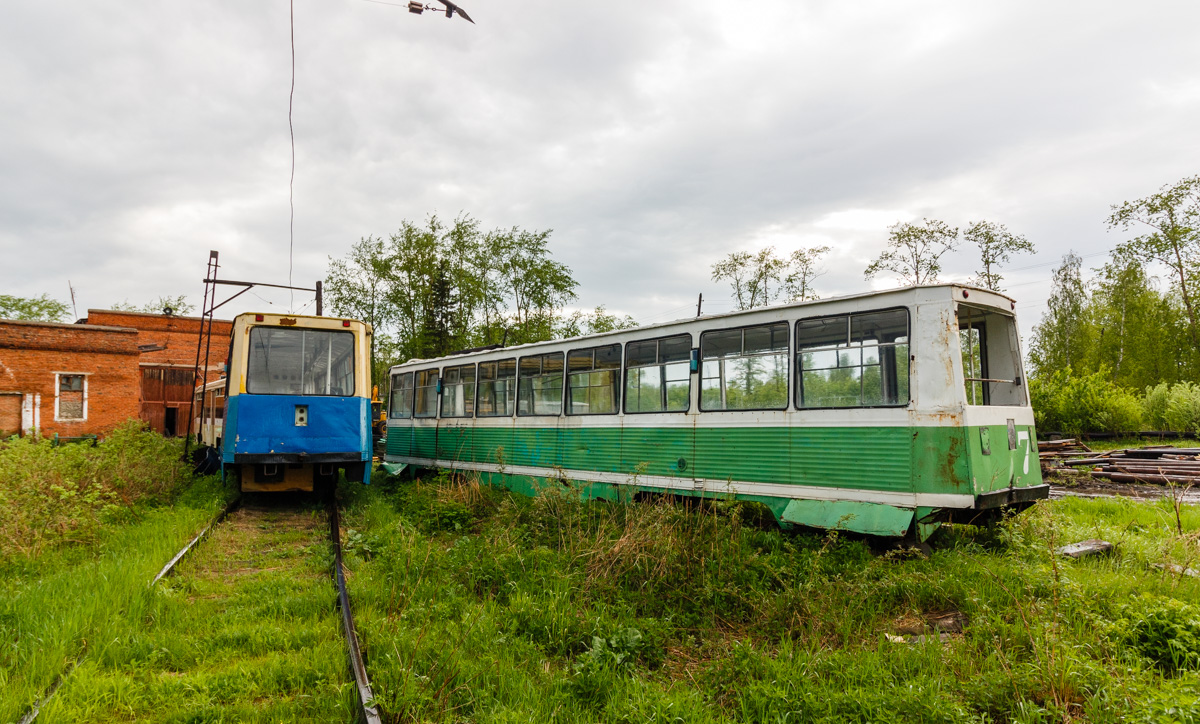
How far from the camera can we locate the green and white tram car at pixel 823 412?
6324mm

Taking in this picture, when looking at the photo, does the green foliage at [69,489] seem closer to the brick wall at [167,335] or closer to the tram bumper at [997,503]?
the tram bumper at [997,503]

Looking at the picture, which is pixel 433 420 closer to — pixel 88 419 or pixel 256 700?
pixel 256 700

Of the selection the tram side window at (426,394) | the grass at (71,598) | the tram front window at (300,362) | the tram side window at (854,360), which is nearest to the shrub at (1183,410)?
the tram side window at (854,360)

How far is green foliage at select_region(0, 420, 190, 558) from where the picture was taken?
6996 mm

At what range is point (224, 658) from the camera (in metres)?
4.27

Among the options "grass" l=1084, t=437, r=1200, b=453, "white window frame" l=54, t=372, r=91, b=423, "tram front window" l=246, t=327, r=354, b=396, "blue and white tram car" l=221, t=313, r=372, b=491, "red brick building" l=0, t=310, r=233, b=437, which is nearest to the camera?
"blue and white tram car" l=221, t=313, r=372, b=491

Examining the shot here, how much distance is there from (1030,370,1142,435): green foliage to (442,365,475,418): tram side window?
1687 centimetres

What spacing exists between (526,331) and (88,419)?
18.9 m

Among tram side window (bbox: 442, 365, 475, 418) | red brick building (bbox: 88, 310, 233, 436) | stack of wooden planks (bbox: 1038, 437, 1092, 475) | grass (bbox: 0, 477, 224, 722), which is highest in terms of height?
red brick building (bbox: 88, 310, 233, 436)

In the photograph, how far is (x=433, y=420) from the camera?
Answer: 14805 mm

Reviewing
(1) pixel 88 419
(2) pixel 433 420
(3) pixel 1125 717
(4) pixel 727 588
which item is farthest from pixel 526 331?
(3) pixel 1125 717

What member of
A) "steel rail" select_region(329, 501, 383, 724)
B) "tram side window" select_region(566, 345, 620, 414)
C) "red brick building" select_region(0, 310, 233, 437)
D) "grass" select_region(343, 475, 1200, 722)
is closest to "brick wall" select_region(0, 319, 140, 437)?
"red brick building" select_region(0, 310, 233, 437)

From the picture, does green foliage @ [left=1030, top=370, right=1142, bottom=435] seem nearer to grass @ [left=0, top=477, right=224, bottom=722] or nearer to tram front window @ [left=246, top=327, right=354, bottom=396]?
tram front window @ [left=246, top=327, right=354, bottom=396]

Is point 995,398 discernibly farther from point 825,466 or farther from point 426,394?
point 426,394
